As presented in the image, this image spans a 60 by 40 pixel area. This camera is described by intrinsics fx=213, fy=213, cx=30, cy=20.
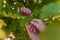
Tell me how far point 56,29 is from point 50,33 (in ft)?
0.09

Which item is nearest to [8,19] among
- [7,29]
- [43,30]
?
[7,29]

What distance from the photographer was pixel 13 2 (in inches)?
32.6

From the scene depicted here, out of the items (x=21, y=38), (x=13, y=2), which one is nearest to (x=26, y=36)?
(x=21, y=38)

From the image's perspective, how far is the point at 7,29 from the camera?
81cm

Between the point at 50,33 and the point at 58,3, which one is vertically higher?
the point at 58,3

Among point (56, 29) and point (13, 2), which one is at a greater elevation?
point (13, 2)

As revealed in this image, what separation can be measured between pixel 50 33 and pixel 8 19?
0.55ft

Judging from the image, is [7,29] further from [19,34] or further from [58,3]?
[58,3]

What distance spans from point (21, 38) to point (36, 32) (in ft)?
0.20

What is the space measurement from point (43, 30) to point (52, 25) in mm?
39

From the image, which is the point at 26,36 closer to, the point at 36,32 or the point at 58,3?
the point at 36,32

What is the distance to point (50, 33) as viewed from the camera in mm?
807

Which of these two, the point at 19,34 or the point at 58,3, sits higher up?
the point at 58,3

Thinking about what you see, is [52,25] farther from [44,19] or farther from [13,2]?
[13,2]
